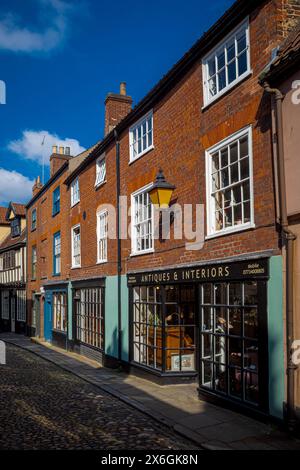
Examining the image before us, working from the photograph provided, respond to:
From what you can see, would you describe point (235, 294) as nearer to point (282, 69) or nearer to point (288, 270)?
point (288, 270)

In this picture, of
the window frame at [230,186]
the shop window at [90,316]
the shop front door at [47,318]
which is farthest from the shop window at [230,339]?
the shop front door at [47,318]

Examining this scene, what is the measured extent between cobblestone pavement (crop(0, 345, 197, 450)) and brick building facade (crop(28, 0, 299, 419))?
167 cm

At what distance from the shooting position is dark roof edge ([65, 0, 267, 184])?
335 inches

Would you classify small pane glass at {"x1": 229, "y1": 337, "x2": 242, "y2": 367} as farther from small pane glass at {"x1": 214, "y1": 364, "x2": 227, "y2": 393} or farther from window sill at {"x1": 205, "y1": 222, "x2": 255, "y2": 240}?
window sill at {"x1": 205, "y1": 222, "x2": 255, "y2": 240}

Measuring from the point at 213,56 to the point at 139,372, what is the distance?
8.17 metres

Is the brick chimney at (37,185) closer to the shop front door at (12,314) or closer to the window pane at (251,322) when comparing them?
the shop front door at (12,314)

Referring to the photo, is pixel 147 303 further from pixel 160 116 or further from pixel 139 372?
pixel 160 116

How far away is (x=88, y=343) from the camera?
1758 cm

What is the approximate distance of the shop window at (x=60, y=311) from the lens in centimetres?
2108

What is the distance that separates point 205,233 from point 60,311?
45.6ft

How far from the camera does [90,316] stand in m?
17.3

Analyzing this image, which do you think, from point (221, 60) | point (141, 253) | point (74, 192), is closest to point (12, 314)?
point (74, 192)

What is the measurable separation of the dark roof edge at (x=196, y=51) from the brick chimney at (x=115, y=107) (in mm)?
3806

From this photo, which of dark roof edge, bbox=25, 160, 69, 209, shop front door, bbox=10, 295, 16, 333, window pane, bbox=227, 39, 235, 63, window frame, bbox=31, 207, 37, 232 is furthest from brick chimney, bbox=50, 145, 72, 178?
window pane, bbox=227, 39, 235, 63
